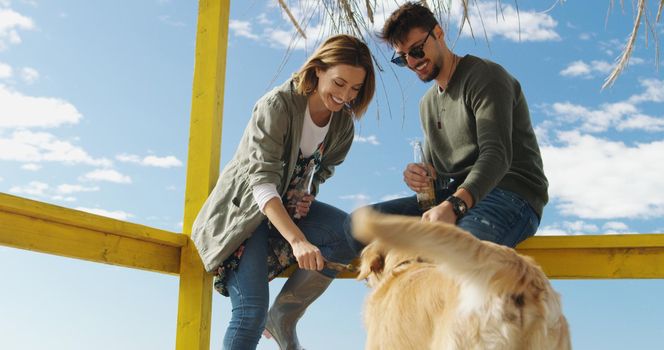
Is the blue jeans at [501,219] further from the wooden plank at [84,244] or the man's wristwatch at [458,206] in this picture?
the wooden plank at [84,244]

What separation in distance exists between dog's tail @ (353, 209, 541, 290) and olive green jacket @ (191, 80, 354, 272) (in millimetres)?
1136

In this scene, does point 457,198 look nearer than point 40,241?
Yes

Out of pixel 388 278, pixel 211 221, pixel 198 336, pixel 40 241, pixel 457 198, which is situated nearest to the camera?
pixel 388 278

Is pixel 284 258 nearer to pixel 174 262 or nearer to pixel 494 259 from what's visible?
pixel 174 262

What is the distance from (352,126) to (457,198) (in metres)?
0.80

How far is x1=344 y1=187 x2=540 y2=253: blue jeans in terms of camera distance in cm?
233

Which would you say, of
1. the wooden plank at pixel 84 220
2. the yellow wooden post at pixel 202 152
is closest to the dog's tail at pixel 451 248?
the wooden plank at pixel 84 220

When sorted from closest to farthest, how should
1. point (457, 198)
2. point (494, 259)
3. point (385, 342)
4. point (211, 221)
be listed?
point (494, 259) → point (385, 342) → point (457, 198) → point (211, 221)

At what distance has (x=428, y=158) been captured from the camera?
2854 millimetres

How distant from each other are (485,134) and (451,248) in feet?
3.18

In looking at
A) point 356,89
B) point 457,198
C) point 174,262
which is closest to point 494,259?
point 457,198

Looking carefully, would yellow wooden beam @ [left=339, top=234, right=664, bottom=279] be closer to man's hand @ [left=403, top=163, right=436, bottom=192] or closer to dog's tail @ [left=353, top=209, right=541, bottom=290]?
man's hand @ [left=403, top=163, right=436, bottom=192]

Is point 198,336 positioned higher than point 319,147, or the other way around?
point 319,147

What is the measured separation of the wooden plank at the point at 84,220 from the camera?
249 centimetres
